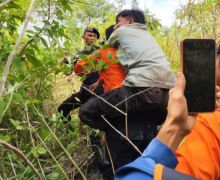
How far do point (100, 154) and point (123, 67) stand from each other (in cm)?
58

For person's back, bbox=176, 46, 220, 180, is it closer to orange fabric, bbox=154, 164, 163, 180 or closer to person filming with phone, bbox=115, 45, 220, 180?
person filming with phone, bbox=115, 45, 220, 180

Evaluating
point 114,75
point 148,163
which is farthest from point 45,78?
point 148,163

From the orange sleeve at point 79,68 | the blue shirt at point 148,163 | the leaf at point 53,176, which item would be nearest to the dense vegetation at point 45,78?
the leaf at point 53,176

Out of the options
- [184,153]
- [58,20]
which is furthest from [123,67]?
[184,153]

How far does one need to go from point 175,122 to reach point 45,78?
6.27 feet

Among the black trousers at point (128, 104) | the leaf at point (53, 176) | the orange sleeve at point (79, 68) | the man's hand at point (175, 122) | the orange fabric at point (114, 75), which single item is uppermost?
the man's hand at point (175, 122)

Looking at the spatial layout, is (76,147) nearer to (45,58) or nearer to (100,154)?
(100,154)

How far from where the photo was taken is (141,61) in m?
2.66

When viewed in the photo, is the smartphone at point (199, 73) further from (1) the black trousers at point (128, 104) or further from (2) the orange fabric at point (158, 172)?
(1) the black trousers at point (128, 104)

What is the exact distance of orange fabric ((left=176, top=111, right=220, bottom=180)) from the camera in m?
1.22

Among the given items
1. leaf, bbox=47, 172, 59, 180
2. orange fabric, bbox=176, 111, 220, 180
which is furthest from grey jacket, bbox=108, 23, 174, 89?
orange fabric, bbox=176, 111, 220, 180

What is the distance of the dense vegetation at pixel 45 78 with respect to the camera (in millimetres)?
1898

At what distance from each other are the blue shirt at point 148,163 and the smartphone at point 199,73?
138mm

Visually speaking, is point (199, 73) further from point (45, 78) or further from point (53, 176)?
point (45, 78)
